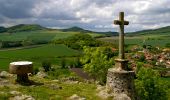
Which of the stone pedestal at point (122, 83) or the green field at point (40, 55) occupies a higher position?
the stone pedestal at point (122, 83)

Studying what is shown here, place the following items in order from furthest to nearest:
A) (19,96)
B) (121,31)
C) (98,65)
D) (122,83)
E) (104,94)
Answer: (98,65) → (121,31) → (122,83) → (104,94) → (19,96)

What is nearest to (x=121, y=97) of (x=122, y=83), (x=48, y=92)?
(x=122, y=83)

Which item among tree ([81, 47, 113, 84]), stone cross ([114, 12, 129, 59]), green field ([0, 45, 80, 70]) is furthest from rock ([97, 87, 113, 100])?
green field ([0, 45, 80, 70])

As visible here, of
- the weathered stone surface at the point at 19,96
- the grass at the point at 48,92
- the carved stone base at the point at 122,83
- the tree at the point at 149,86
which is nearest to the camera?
the weathered stone surface at the point at 19,96

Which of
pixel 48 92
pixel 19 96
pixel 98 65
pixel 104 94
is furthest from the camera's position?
pixel 98 65

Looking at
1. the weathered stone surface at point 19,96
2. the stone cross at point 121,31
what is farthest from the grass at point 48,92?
the stone cross at point 121,31

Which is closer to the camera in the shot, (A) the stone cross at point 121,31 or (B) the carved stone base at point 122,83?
(B) the carved stone base at point 122,83

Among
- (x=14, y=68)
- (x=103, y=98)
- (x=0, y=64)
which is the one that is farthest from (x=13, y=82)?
(x=0, y=64)

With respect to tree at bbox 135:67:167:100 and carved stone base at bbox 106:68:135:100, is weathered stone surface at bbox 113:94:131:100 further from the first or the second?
tree at bbox 135:67:167:100

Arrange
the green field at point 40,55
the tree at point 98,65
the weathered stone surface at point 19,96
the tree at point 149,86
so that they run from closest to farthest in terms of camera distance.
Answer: the weathered stone surface at point 19,96 → the tree at point 149,86 → the tree at point 98,65 → the green field at point 40,55

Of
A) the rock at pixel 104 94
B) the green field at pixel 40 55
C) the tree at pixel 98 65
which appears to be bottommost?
the green field at pixel 40 55

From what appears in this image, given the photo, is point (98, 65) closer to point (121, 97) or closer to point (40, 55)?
point (121, 97)

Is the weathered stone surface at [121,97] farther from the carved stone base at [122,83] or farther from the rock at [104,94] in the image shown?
the carved stone base at [122,83]

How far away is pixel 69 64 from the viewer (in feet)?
507
